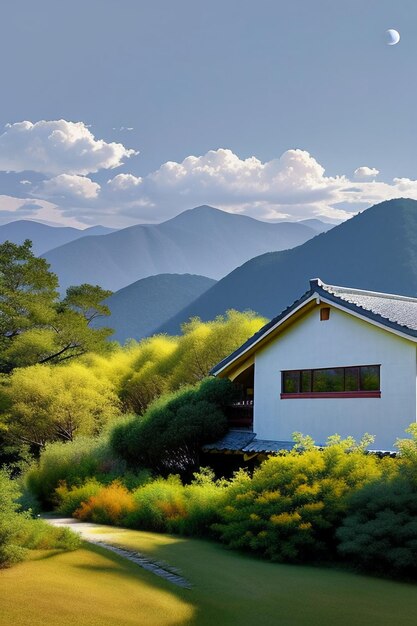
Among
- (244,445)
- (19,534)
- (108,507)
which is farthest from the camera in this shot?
(244,445)

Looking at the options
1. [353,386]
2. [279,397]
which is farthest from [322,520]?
[279,397]

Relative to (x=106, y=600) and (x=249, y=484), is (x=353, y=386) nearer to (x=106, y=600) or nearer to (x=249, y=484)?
(x=249, y=484)

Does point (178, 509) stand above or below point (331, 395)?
below

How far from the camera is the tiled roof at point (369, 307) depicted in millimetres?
19622

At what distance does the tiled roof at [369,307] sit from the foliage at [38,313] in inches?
864

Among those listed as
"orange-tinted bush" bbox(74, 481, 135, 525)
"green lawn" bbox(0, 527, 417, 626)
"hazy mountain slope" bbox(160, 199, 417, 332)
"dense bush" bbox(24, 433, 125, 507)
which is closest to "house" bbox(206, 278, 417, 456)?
"dense bush" bbox(24, 433, 125, 507)

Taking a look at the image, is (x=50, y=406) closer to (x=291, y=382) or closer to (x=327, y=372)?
(x=291, y=382)

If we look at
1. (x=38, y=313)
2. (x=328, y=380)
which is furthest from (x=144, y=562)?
(x=38, y=313)

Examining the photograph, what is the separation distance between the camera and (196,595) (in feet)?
35.6

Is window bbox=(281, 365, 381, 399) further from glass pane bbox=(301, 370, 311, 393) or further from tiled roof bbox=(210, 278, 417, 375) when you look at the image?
tiled roof bbox=(210, 278, 417, 375)

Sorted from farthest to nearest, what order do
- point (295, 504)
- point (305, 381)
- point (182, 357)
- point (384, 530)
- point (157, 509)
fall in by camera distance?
1. point (182, 357)
2. point (305, 381)
3. point (157, 509)
4. point (295, 504)
5. point (384, 530)

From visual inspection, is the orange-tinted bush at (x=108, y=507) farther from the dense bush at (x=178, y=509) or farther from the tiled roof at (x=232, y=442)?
the tiled roof at (x=232, y=442)

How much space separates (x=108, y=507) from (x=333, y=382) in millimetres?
7050

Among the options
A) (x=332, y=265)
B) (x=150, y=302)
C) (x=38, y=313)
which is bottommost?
(x=38, y=313)
